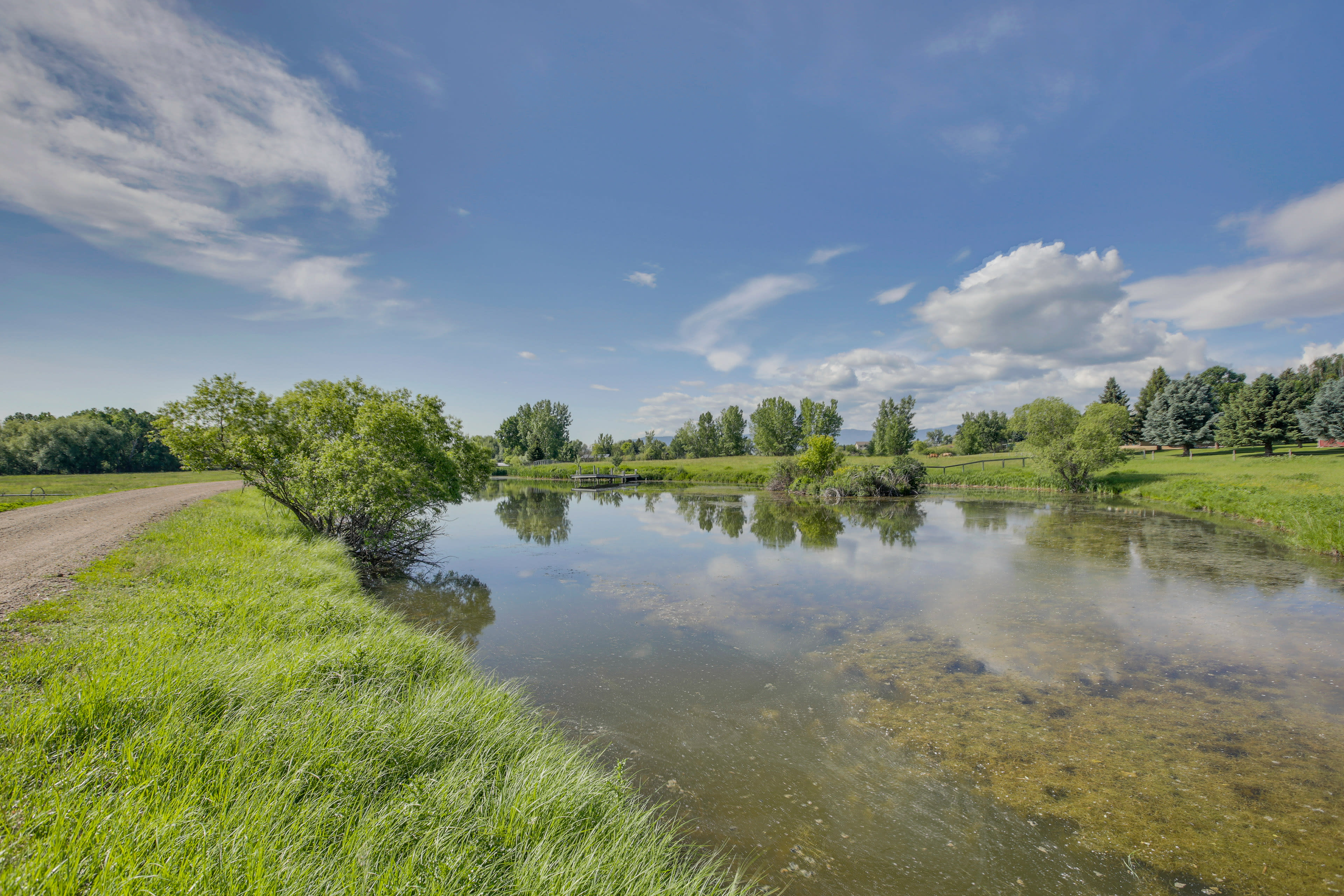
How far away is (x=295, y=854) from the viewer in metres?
2.87

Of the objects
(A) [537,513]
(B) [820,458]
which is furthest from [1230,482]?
(A) [537,513]

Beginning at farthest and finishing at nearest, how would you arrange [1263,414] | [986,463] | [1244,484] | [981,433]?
[981,433]
[986,463]
[1263,414]
[1244,484]

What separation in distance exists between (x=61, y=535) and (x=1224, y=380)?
113 metres

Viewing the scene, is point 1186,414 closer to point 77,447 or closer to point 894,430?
point 894,430

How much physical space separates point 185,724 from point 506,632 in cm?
696

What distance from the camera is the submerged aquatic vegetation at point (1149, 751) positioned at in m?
4.62

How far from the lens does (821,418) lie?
83125 millimetres

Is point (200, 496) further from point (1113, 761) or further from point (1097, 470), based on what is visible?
point (1097, 470)

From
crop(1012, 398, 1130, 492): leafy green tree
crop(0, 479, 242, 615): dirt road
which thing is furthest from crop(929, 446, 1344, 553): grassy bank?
crop(0, 479, 242, 615): dirt road

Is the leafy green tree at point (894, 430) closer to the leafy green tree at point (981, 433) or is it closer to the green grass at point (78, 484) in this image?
the leafy green tree at point (981, 433)

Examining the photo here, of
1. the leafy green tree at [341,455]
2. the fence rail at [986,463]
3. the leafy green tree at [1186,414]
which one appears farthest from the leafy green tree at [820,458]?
the leafy green tree at [1186,414]

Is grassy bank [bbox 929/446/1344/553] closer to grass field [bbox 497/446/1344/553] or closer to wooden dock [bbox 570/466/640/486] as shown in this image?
grass field [bbox 497/446/1344/553]

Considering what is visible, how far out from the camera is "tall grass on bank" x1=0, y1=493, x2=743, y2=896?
2652mm

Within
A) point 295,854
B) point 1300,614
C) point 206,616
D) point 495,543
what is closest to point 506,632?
point 206,616
